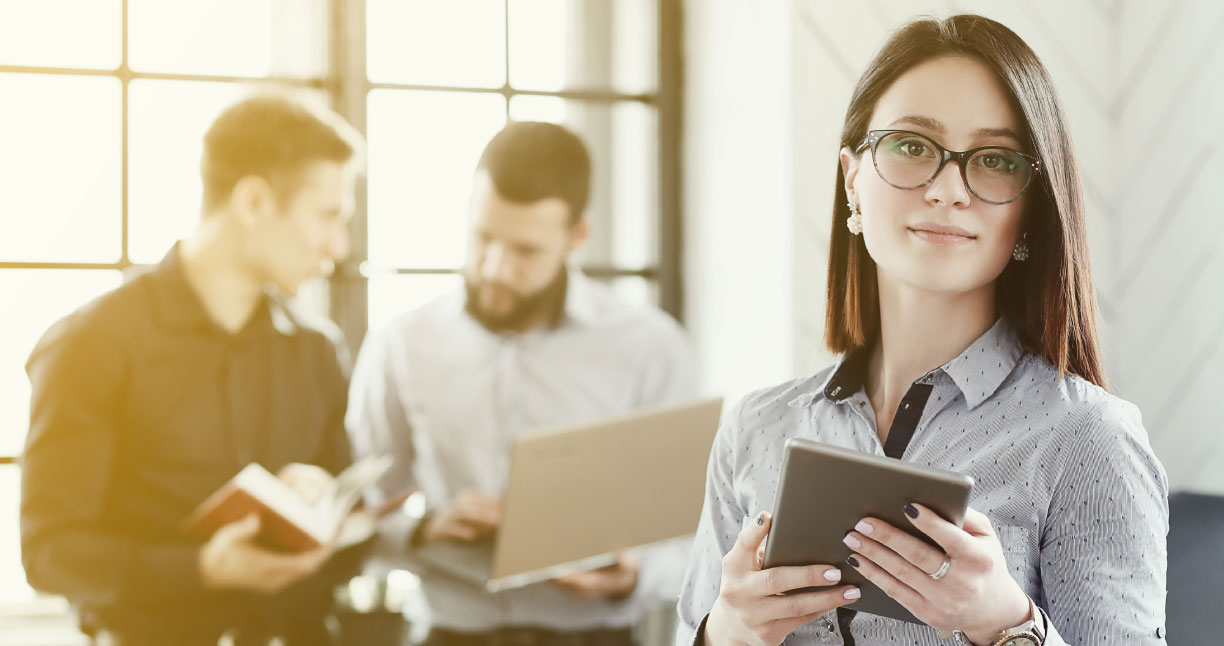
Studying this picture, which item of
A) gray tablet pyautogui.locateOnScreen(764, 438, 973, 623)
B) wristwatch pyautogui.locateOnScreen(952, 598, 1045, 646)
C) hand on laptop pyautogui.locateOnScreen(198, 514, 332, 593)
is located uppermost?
gray tablet pyautogui.locateOnScreen(764, 438, 973, 623)

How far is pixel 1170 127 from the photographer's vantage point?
1.87 metres

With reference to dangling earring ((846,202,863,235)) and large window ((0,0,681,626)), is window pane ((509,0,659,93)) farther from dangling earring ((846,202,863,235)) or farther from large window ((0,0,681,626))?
dangling earring ((846,202,863,235))

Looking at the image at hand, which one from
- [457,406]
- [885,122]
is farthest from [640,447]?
[885,122]

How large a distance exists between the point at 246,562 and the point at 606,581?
723 mm

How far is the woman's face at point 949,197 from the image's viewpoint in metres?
0.87

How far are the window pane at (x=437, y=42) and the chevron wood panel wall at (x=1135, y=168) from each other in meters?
0.72

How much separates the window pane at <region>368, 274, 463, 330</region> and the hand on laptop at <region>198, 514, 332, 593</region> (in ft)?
1.64

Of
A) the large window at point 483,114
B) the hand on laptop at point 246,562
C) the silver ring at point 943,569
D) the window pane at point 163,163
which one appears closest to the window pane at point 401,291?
the large window at point 483,114

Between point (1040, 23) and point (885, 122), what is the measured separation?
1256mm

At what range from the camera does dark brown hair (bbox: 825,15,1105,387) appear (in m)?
0.87

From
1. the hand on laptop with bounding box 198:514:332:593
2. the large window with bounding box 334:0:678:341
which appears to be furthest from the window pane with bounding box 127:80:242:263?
the hand on laptop with bounding box 198:514:332:593

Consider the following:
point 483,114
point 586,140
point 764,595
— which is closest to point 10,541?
point 483,114

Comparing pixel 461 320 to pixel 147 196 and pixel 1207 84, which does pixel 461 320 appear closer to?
pixel 147 196

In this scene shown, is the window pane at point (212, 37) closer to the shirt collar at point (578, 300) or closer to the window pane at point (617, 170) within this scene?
the window pane at point (617, 170)
